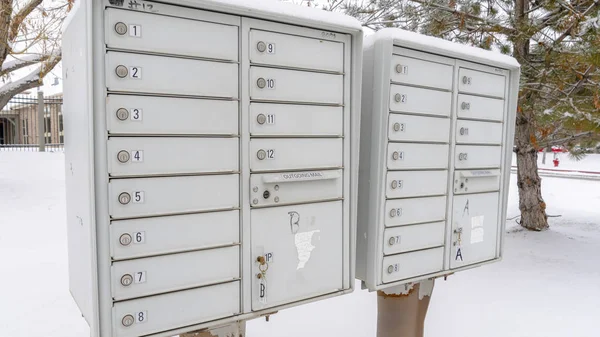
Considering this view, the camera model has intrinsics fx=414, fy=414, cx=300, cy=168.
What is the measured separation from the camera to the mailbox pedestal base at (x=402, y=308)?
108 inches

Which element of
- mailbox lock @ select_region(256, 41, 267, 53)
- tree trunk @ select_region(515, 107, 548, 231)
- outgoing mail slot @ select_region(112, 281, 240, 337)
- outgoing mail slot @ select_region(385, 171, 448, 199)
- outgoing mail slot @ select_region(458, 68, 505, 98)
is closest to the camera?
outgoing mail slot @ select_region(112, 281, 240, 337)

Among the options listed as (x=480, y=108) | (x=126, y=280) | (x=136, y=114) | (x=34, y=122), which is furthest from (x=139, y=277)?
(x=34, y=122)

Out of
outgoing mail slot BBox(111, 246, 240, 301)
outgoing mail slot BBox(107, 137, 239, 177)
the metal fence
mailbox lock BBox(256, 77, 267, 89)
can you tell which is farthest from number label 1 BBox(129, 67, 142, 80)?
the metal fence

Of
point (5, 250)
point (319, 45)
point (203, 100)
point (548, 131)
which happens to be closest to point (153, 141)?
point (203, 100)

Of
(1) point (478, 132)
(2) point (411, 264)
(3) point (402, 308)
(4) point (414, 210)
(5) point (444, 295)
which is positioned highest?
(1) point (478, 132)

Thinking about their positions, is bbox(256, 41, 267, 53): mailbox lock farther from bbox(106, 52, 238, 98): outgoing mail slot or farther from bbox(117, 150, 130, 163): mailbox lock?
bbox(117, 150, 130, 163): mailbox lock

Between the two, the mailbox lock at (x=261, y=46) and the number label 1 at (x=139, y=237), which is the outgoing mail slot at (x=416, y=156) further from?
the number label 1 at (x=139, y=237)

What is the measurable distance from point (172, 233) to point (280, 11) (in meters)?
1.05

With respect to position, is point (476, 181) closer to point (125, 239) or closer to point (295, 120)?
point (295, 120)

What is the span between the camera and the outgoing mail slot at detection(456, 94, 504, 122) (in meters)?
2.57

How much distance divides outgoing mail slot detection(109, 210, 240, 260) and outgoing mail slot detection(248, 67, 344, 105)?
553 millimetres

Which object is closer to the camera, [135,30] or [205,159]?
[135,30]

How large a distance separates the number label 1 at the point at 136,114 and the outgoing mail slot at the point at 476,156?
1862 mm

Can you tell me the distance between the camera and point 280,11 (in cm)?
181
